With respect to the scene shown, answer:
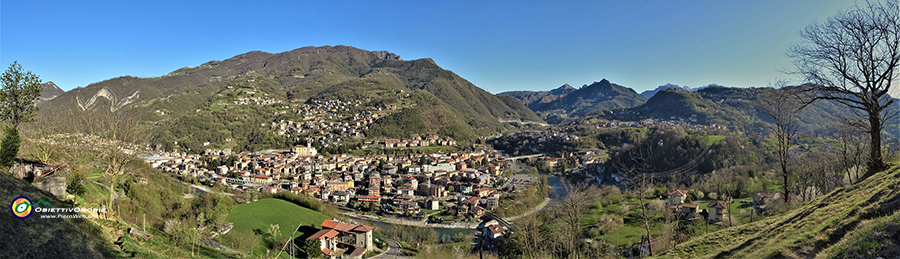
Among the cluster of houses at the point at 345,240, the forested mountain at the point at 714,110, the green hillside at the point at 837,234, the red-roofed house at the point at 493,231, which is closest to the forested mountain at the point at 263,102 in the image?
the cluster of houses at the point at 345,240

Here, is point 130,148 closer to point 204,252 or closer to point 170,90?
point 204,252

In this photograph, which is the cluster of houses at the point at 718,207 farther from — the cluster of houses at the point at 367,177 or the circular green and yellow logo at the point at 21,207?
the circular green and yellow logo at the point at 21,207

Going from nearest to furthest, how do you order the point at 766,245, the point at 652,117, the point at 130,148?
the point at 766,245
the point at 130,148
the point at 652,117

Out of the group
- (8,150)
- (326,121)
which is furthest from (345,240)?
(326,121)

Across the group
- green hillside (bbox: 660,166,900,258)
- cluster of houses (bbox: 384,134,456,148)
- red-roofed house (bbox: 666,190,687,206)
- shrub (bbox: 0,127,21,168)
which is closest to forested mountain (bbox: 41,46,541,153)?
shrub (bbox: 0,127,21,168)

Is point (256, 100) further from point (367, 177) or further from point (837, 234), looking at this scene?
point (837, 234)

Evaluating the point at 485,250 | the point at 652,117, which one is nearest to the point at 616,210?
the point at 485,250

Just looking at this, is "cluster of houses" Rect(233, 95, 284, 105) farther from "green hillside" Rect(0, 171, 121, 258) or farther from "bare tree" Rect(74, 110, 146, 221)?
"green hillside" Rect(0, 171, 121, 258)
